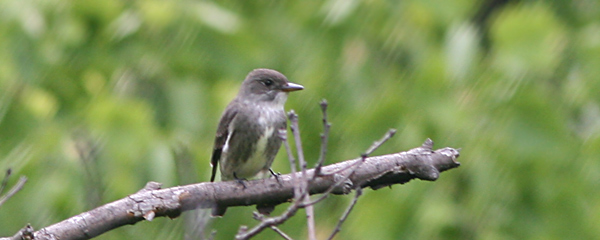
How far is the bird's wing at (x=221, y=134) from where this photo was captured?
4.96 metres

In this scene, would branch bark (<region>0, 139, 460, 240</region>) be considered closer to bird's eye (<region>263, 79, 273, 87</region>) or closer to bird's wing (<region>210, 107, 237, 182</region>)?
bird's wing (<region>210, 107, 237, 182</region>)

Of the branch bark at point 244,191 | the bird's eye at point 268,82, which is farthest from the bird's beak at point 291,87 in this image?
the branch bark at point 244,191

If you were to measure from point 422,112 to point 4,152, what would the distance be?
2374 mm

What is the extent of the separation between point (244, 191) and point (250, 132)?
1047 mm

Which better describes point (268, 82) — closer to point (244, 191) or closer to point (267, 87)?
point (267, 87)

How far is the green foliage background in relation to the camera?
4.82 m

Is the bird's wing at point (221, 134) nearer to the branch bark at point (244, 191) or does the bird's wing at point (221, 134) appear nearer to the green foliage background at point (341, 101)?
the green foliage background at point (341, 101)

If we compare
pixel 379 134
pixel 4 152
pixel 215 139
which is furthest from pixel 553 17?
pixel 4 152

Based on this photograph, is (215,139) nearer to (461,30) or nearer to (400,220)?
(400,220)

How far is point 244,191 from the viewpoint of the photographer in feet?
12.7

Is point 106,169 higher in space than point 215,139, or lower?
lower

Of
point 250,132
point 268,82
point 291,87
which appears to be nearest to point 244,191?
point 250,132

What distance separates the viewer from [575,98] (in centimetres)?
495

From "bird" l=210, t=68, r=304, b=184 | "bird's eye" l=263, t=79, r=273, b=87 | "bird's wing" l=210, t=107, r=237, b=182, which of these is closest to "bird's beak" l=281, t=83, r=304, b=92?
"bird" l=210, t=68, r=304, b=184
